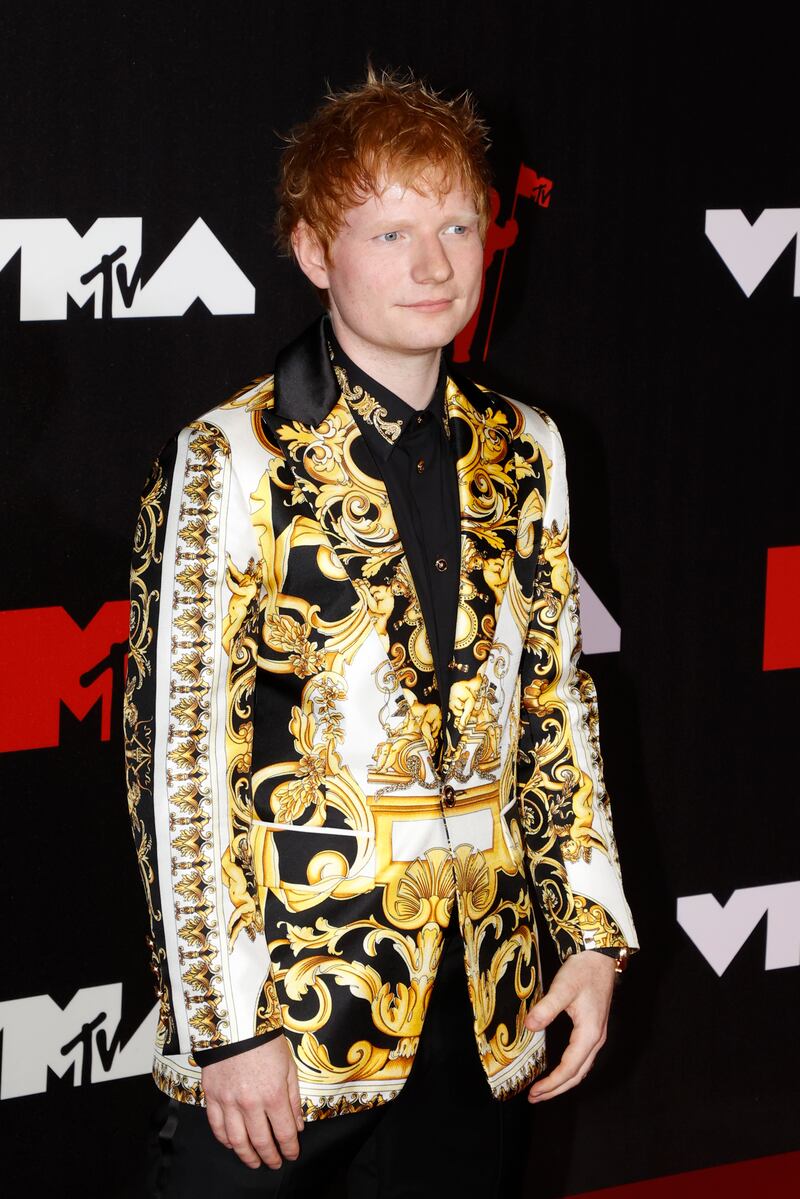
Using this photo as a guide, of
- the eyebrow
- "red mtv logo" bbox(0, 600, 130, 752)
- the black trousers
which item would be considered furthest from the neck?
"red mtv logo" bbox(0, 600, 130, 752)

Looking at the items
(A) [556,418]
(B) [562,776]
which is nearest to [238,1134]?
(B) [562,776]

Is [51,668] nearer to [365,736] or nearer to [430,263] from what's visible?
[365,736]

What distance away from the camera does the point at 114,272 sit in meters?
2.07

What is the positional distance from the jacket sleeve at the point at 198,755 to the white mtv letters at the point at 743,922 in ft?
4.69

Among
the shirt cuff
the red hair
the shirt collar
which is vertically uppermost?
the red hair

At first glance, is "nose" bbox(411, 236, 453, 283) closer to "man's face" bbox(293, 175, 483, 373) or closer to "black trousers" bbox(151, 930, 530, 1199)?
"man's face" bbox(293, 175, 483, 373)

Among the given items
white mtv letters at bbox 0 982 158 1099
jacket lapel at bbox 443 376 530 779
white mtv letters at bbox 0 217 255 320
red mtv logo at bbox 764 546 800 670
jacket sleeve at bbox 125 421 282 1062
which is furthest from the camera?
red mtv logo at bbox 764 546 800 670

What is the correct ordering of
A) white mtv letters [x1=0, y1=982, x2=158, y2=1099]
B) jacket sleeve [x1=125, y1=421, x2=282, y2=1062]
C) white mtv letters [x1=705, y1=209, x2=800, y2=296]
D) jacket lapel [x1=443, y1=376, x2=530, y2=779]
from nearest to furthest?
jacket sleeve [x1=125, y1=421, x2=282, y2=1062], jacket lapel [x1=443, y1=376, x2=530, y2=779], white mtv letters [x1=0, y1=982, x2=158, y2=1099], white mtv letters [x1=705, y1=209, x2=800, y2=296]

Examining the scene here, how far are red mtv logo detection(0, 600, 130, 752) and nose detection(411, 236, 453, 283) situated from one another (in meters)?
0.83

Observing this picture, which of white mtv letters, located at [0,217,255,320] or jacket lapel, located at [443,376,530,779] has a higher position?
white mtv letters, located at [0,217,255,320]

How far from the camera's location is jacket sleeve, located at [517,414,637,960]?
62.9 inches

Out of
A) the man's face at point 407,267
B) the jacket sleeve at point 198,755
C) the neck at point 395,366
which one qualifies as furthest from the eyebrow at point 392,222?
the jacket sleeve at point 198,755

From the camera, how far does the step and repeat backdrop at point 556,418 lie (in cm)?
206

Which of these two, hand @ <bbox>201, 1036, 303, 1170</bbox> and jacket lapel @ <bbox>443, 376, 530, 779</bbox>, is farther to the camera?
jacket lapel @ <bbox>443, 376, 530, 779</bbox>
